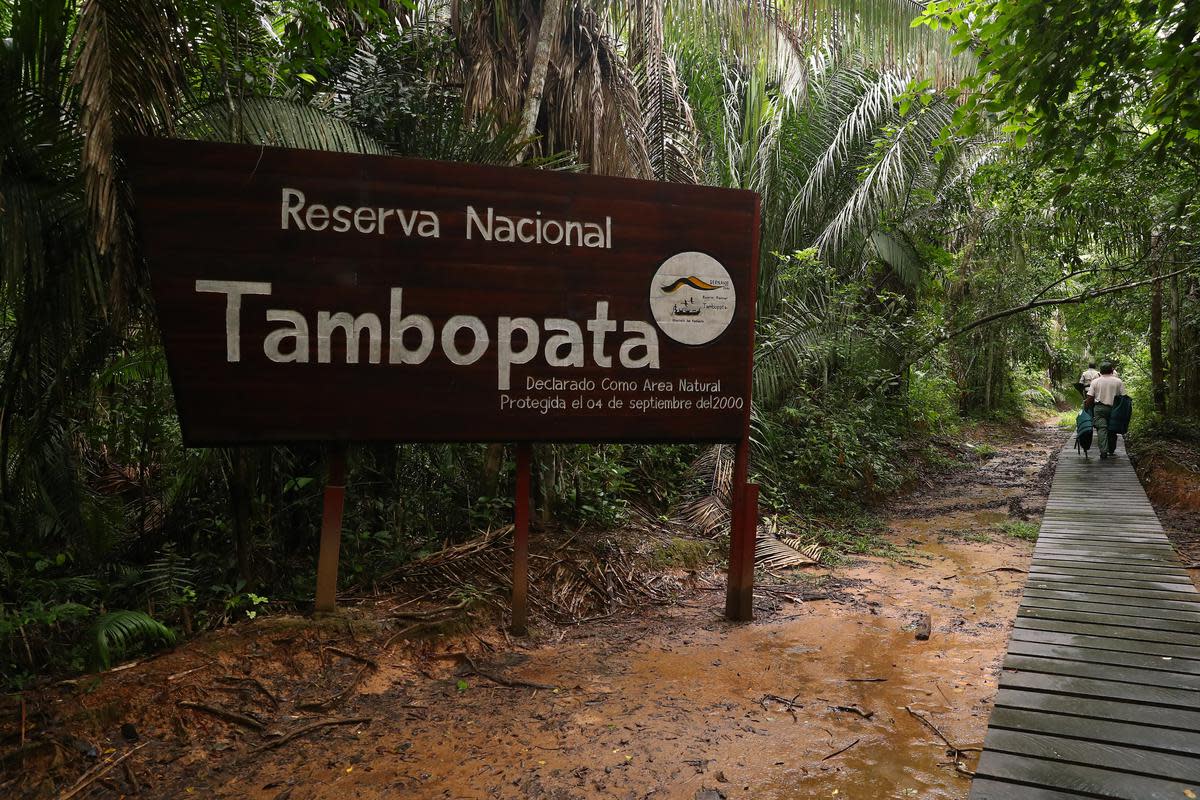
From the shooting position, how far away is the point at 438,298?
448 cm

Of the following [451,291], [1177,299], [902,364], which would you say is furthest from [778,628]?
[1177,299]

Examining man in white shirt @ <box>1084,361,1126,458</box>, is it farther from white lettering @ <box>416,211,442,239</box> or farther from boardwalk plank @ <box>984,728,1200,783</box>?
white lettering @ <box>416,211,442,239</box>

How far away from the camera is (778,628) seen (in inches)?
212

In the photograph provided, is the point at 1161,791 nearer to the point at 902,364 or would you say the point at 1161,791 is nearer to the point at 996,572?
the point at 996,572

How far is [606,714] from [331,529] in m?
2.02

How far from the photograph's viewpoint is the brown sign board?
402cm

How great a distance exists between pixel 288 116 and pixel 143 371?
6.95 ft

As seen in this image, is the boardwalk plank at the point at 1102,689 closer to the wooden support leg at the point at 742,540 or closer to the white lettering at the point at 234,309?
the wooden support leg at the point at 742,540

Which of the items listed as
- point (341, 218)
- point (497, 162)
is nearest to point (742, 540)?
point (497, 162)

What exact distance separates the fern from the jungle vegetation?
22 millimetres

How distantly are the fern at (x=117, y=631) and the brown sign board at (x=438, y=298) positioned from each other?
102 centimetres

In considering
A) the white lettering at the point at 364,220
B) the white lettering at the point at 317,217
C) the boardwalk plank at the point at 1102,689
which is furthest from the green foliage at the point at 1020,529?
the white lettering at the point at 317,217

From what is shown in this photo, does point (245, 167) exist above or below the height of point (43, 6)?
below

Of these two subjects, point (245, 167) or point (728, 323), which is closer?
point (245, 167)
